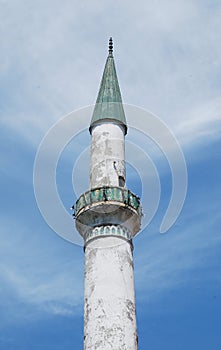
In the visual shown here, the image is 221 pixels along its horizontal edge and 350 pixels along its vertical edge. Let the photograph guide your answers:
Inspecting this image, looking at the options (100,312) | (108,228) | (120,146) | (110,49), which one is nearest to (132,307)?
(100,312)

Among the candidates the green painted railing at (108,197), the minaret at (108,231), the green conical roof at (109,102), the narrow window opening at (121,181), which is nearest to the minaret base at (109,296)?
the minaret at (108,231)

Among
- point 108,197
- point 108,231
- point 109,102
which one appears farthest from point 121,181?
point 109,102

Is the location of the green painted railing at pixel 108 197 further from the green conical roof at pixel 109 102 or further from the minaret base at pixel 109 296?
the green conical roof at pixel 109 102

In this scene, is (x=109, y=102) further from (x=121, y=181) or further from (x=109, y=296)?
(x=109, y=296)

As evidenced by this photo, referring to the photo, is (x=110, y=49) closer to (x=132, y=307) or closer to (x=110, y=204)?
(x=110, y=204)

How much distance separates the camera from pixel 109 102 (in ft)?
74.0

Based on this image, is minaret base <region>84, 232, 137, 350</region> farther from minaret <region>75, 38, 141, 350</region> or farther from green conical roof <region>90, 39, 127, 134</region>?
green conical roof <region>90, 39, 127, 134</region>

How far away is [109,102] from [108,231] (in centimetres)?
569

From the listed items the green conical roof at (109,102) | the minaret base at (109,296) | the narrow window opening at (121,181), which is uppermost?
the green conical roof at (109,102)

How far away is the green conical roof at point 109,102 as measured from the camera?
2214cm

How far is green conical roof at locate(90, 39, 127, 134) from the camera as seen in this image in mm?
22141

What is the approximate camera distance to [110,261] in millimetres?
18156

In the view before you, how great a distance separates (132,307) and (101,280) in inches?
46.0

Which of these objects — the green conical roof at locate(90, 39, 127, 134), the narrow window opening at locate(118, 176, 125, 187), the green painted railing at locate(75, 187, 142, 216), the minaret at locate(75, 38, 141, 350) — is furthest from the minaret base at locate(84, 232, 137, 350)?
the green conical roof at locate(90, 39, 127, 134)
